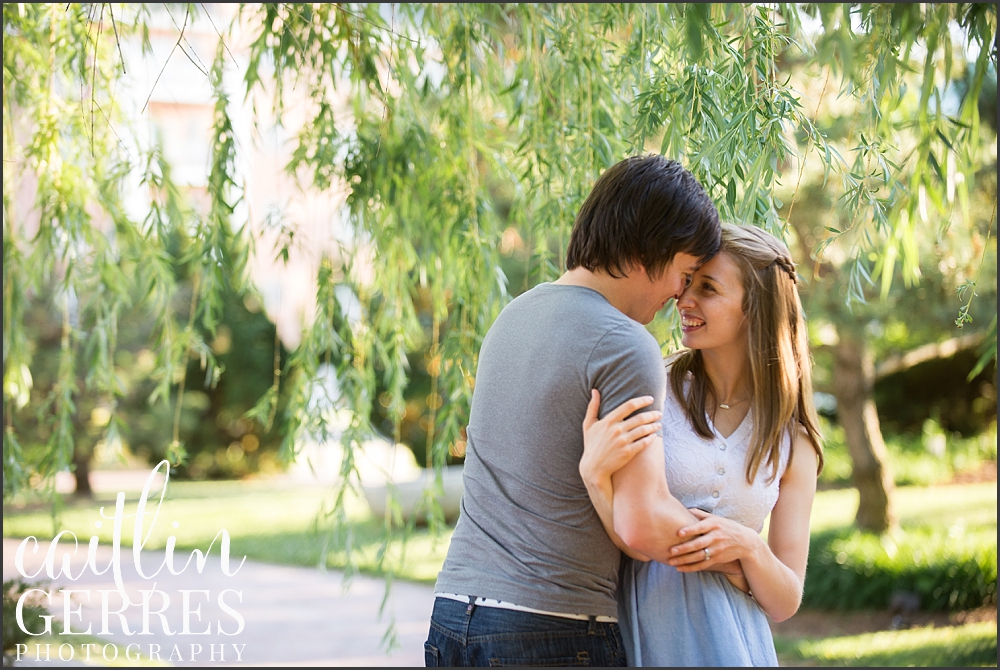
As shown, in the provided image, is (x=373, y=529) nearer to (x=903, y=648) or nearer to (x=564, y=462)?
(x=903, y=648)

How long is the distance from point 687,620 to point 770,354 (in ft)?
1.96

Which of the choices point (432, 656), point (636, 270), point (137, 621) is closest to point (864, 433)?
point (137, 621)

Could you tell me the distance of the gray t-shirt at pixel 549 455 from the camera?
1.56 meters

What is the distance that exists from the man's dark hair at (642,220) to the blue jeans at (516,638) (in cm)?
64

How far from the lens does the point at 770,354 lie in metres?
1.97

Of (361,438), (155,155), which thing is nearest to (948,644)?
(361,438)

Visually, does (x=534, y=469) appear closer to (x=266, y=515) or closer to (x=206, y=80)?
(x=206, y=80)

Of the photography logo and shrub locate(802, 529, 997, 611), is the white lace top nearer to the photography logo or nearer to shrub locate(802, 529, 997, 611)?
the photography logo

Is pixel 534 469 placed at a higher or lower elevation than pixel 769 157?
lower

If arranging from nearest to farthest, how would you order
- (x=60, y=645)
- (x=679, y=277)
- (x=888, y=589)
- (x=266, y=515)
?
(x=679, y=277), (x=60, y=645), (x=888, y=589), (x=266, y=515)

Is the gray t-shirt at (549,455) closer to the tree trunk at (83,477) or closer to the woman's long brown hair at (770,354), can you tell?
the woman's long brown hair at (770,354)

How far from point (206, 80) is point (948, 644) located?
17.0 feet

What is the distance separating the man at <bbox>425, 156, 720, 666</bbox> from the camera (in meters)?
1.56

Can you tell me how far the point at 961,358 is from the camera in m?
12.8
